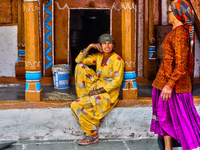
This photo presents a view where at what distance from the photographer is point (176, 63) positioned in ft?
8.58

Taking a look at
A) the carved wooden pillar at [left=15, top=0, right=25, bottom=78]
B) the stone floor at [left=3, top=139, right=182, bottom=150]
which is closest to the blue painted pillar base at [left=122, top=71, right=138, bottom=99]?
the stone floor at [left=3, top=139, right=182, bottom=150]

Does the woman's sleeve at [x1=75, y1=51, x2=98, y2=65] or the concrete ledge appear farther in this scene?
the woman's sleeve at [x1=75, y1=51, x2=98, y2=65]

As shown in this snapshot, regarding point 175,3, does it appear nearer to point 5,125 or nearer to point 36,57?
point 36,57

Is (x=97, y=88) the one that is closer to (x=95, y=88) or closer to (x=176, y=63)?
(x=95, y=88)

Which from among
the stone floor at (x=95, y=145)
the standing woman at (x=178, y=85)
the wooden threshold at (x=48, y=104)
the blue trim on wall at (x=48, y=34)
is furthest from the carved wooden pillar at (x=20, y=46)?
the standing woman at (x=178, y=85)

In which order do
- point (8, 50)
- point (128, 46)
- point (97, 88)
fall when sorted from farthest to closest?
point (8, 50)
point (128, 46)
point (97, 88)

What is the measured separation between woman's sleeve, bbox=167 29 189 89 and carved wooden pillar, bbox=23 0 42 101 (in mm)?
2194

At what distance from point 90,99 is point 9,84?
3032mm

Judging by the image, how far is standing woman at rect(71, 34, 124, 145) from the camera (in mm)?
3566

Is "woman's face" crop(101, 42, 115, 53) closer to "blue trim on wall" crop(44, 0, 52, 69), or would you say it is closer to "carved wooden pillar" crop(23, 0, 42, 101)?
"carved wooden pillar" crop(23, 0, 42, 101)

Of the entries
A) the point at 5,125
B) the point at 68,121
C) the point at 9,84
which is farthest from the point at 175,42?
the point at 9,84

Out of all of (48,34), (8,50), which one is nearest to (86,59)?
(48,34)

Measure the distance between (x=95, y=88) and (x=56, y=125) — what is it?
0.88 m

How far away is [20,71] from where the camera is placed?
5.59 metres
